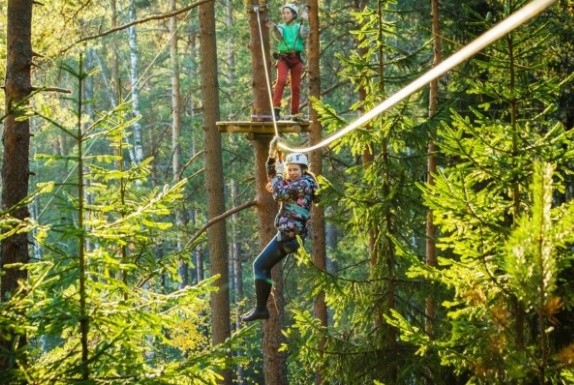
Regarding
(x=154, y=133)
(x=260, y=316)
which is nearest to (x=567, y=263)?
(x=260, y=316)

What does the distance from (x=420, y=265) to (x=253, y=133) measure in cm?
483

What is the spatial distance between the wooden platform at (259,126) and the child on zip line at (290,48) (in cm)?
17

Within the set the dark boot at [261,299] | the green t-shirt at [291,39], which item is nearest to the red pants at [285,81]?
the green t-shirt at [291,39]

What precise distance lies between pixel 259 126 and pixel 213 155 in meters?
4.14

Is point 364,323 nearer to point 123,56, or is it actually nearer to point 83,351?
point 83,351

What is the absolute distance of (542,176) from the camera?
10.4 feet

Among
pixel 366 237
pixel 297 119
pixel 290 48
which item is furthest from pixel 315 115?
pixel 366 237

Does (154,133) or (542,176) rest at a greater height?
(154,133)

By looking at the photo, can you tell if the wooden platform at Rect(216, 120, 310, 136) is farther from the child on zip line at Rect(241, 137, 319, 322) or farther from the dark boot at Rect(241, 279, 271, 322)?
the dark boot at Rect(241, 279, 271, 322)

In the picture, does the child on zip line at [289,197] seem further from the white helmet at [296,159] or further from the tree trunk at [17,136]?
the tree trunk at [17,136]

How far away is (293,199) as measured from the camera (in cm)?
749

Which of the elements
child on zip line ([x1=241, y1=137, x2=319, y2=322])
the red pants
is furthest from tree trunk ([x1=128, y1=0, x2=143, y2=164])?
child on zip line ([x1=241, y1=137, x2=319, y2=322])

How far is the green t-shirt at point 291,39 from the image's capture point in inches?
360

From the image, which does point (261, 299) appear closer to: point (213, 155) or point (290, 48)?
point (290, 48)
